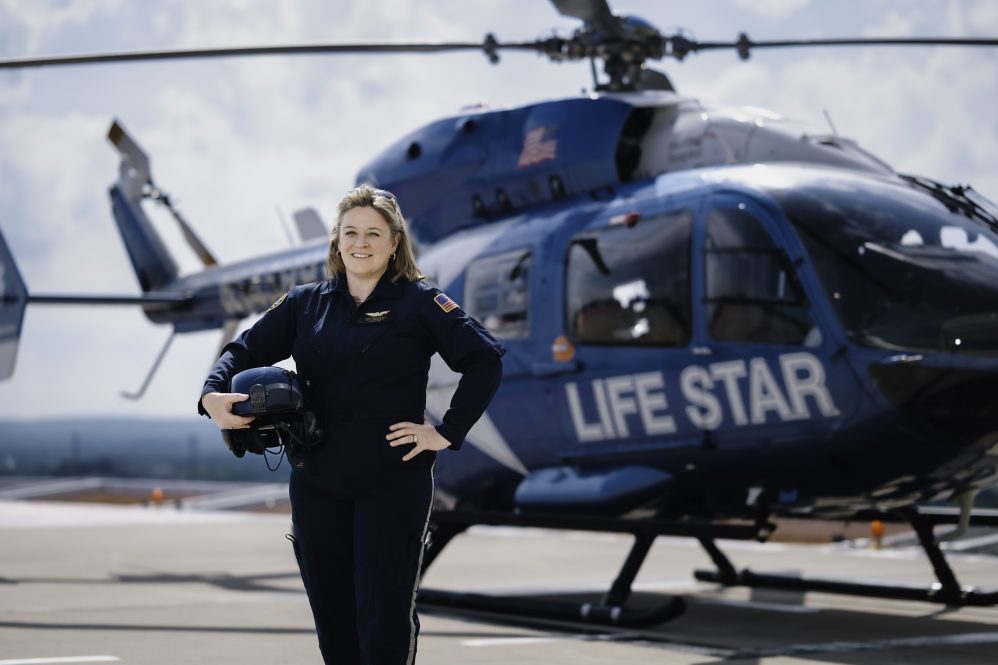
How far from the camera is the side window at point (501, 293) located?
784 centimetres

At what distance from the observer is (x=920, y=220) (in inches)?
263

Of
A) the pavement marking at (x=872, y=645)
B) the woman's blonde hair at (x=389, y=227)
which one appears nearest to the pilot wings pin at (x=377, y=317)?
the woman's blonde hair at (x=389, y=227)

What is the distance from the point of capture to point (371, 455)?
11.9 ft

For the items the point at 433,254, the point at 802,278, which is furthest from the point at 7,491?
the point at 802,278

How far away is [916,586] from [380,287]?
502 cm

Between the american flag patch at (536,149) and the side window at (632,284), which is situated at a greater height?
the american flag patch at (536,149)

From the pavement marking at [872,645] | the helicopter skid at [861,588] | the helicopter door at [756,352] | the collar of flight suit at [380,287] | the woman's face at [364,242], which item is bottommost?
the helicopter skid at [861,588]

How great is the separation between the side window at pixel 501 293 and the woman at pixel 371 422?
400cm

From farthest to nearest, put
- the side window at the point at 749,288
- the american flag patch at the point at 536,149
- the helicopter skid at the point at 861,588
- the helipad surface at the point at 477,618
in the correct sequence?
the american flag patch at the point at 536,149, the helicopter skid at the point at 861,588, the side window at the point at 749,288, the helipad surface at the point at 477,618

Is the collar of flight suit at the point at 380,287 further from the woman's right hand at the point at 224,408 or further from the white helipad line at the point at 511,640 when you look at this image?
the white helipad line at the point at 511,640

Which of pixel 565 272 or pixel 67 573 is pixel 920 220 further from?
pixel 67 573

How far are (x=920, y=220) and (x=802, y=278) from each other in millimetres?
703

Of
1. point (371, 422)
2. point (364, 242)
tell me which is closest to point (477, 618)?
point (371, 422)

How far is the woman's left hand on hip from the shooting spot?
3.63 m
